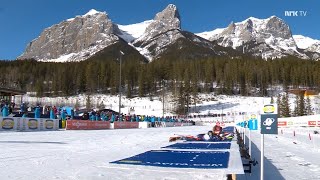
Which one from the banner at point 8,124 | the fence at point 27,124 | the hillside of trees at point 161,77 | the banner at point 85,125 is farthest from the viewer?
the hillside of trees at point 161,77

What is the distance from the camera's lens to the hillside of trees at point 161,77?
Result: 141m

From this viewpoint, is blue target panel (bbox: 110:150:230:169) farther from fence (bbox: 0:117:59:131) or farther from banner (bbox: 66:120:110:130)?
banner (bbox: 66:120:110:130)

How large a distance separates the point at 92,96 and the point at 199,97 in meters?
38.8

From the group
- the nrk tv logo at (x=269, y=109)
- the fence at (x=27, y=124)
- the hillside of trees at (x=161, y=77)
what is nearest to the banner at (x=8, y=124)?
the fence at (x=27, y=124)

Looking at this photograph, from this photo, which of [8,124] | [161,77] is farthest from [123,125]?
[161,77]

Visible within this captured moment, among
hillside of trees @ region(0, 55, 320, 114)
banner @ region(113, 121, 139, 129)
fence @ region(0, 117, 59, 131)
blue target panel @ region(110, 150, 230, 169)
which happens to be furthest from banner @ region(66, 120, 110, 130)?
hillside of trees @ region(0, 55, 320, 114)

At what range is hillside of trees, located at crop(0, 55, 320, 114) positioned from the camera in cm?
14062

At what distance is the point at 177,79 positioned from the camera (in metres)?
146

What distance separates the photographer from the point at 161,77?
151375mm

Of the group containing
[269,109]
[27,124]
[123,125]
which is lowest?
[123,125]

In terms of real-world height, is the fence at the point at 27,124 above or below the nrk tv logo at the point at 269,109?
below

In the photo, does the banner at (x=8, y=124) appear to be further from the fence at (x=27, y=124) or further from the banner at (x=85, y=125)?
the banner at (x=85, y=125)

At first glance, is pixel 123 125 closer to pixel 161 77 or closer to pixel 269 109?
pixel 269 109

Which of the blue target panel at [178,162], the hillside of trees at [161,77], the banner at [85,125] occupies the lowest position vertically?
the blue target panel at [178,162]
